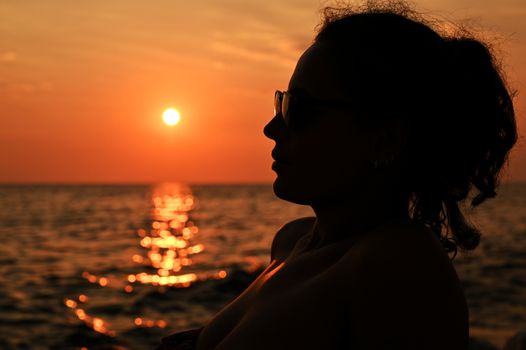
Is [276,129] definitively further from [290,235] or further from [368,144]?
[290,235]

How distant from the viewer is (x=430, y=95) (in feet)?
6.36

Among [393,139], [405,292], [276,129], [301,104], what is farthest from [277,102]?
[405,292]

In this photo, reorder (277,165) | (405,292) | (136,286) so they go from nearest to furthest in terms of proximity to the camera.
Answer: (405,292), (277,165), (136,286)

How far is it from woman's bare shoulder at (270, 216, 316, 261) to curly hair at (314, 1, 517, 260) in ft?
1.73

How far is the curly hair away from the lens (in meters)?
1.93

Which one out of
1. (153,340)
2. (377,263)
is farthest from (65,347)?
(377,263)

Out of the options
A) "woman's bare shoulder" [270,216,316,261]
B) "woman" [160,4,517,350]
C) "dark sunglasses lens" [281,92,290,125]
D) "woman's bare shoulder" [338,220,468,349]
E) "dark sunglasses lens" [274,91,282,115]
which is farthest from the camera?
"woman's bare shoulder" [270,216,316,261]

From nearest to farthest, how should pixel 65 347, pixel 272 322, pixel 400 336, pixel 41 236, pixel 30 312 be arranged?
pixel 400 336 → pixel 272 322 → pixel 65 347 → pixel 30 312 → pixel 41 236

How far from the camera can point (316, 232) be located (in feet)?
7.29

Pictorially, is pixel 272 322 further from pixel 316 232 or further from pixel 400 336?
pixel 316 232

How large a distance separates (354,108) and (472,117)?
353mm

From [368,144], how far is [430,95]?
22cm

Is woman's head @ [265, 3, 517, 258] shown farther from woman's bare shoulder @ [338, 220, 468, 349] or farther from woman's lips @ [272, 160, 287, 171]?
woman's bare shoulder @ [338, 220, 468, 349]

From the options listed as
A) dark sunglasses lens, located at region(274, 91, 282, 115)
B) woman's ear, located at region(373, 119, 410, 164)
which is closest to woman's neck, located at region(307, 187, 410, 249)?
woman's ear, located at region(373, 119, 410, 164)
